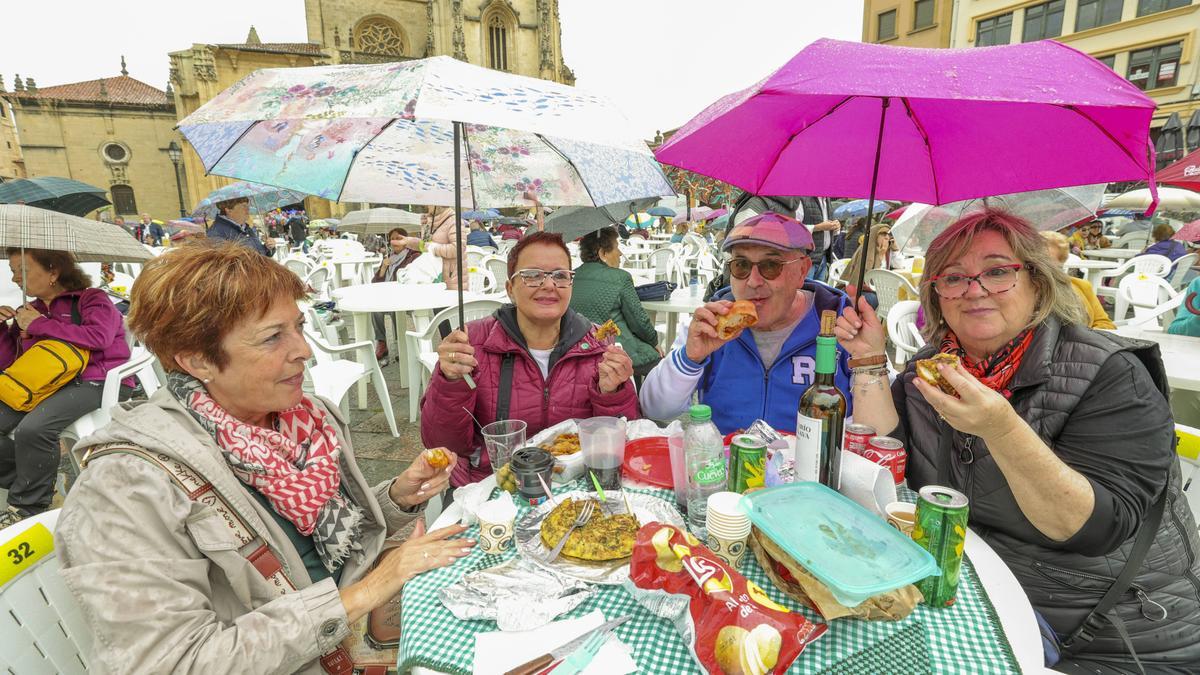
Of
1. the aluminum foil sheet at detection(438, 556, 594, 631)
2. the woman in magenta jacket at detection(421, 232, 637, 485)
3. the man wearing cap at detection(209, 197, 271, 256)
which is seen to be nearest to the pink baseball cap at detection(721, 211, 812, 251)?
the woman in magenta jacket at detection(421, 232, 637, 485)

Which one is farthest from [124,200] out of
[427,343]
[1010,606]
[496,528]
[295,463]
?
[1010,606]

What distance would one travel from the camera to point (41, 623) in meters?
1.29

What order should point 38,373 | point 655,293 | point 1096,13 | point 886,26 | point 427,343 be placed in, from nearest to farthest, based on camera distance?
point 38,373
point 427,343
point 655,293
point 1096,13
point 886,26

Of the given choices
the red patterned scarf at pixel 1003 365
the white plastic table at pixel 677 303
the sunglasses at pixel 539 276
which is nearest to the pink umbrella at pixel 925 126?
the red patterned scarf at pixel 1003 365

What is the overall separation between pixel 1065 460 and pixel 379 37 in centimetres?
4688

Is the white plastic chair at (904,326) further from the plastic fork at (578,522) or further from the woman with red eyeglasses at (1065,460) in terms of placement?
the plastic fork at (578,522)

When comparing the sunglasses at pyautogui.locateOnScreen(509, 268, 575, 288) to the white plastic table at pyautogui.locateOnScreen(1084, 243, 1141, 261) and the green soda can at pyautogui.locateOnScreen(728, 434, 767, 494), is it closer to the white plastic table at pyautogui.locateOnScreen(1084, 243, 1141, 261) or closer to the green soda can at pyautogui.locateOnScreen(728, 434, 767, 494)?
the green soda can at pyautogui.locateOnScreen(728, 434, 767, 494)

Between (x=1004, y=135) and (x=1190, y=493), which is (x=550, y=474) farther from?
(x=1190, y=493)

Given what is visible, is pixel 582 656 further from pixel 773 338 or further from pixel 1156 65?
pixel 1156 65

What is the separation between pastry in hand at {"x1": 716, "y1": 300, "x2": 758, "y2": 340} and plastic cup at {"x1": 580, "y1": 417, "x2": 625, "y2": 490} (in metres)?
0.63

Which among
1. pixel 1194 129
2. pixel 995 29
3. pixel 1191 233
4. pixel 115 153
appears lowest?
pixel 1191 233

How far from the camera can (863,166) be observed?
2598 millimetres

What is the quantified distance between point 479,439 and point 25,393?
10.0ft

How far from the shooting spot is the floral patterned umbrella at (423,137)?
1.76 m
